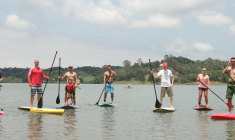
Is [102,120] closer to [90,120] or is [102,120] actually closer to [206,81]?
[90,120]

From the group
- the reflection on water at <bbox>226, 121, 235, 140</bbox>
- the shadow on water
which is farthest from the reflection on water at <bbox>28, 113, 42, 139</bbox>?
the reflection on water at <bbox>226, 121, 235, 140</bbox>

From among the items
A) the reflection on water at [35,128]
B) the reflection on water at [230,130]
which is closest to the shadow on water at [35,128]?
the reflection on water at [35,128]

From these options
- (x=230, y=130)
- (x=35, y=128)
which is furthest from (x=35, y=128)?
(x=230, y=130)

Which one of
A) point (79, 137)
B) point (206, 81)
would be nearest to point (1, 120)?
point (79, 137)

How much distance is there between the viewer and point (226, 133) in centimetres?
1133

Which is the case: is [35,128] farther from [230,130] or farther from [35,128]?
[230,130]

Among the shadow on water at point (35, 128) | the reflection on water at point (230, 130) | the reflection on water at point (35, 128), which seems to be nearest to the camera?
the shadow on water at point (35, 128)

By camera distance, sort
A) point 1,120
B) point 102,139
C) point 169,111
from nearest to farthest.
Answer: point 102,139
point 1,120
point 169,111

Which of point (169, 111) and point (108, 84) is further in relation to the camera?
point (108, 84)

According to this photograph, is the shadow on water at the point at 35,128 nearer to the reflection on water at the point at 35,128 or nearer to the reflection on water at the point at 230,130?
the reflection on water at the point at 35,128

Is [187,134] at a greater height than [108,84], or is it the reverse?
[108,84]

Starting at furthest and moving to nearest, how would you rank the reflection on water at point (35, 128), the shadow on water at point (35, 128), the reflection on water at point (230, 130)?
the reflection on water at point (230, 130)
the reflection on water at point (35, 128)
the shadow on water at point (35, 128)

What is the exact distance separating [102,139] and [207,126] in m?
4.87

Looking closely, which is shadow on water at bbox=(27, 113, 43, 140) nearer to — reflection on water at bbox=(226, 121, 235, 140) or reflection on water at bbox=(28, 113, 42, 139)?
reflection on water at bbox=(28, 113, 42, 139)
